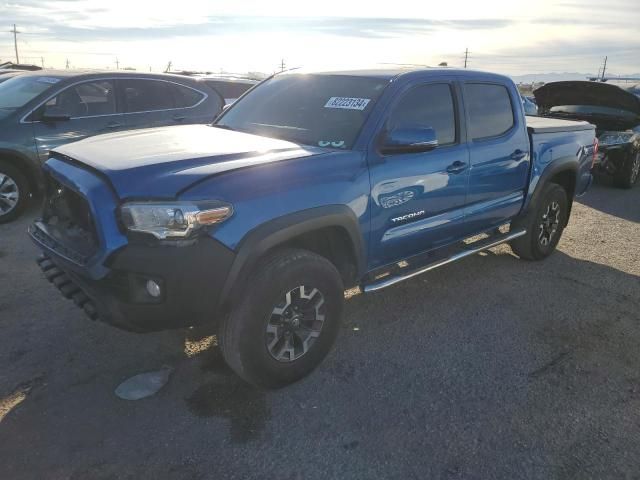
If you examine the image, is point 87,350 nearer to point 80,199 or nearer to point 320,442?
point 80,199

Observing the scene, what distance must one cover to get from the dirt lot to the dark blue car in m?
2.01

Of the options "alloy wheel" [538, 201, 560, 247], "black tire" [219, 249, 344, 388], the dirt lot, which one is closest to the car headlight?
"alloy wheel" [538, 201, 560, 247]

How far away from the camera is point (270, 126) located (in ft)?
12.6

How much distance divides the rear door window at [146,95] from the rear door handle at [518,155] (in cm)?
448

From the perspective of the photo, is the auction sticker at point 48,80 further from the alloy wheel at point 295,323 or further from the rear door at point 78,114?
the alloy wheel at point 295,323

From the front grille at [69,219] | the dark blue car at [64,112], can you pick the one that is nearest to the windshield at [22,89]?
the dark blue car at [64,112]

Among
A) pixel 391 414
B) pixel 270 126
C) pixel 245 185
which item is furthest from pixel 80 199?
pixel 391 414

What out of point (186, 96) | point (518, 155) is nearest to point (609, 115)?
point (518, 155)

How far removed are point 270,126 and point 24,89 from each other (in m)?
4.26

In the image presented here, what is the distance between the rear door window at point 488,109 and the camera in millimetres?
4180

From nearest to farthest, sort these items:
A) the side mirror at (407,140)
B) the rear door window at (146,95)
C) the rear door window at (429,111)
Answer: the side mirror at (407,140) < the rear door window at (429,111) < the rear door window at (146,95)

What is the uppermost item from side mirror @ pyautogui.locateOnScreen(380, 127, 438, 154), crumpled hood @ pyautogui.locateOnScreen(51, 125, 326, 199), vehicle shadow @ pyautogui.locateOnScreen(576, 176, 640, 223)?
side mirror @ pyautogui.locateOnScreen(380, 127, 438, 154)

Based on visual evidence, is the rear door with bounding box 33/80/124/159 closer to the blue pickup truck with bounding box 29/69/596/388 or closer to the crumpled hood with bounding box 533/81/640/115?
the blue pickup truck with bounding box 29/69/596/388

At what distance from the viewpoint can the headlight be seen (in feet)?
8.32
